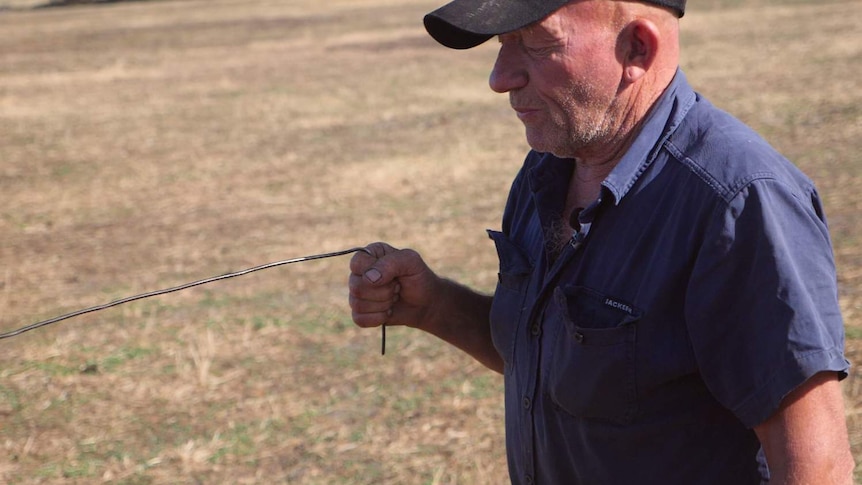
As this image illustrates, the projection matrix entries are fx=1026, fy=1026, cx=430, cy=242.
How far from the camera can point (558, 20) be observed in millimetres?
2025

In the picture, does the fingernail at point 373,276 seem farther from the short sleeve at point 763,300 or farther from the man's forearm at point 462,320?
the short sleeve at point 763,300

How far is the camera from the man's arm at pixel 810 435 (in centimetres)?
178

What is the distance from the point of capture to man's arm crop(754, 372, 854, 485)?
5.85ft

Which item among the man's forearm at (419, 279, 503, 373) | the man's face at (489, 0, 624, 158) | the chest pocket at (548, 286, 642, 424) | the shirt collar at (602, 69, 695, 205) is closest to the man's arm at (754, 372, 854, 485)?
the chest pocket at (548, 286, 642, 424)

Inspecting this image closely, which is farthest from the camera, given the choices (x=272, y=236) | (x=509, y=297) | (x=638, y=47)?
(x=272, y=236)

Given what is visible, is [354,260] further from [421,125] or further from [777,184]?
[421,125]

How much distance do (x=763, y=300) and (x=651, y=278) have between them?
22 cm

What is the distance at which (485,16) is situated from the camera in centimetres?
210

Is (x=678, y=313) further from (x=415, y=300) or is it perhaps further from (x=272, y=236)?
(x=272, y=236)

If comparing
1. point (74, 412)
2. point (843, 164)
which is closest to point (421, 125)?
point (843, 164)

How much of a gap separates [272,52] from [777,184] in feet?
67.9

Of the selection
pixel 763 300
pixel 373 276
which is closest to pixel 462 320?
pixel 373 276

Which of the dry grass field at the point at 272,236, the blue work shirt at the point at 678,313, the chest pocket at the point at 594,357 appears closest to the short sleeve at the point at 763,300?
the blue work shirt at the point at 678,313

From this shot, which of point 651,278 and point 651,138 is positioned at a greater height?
point 651,138
